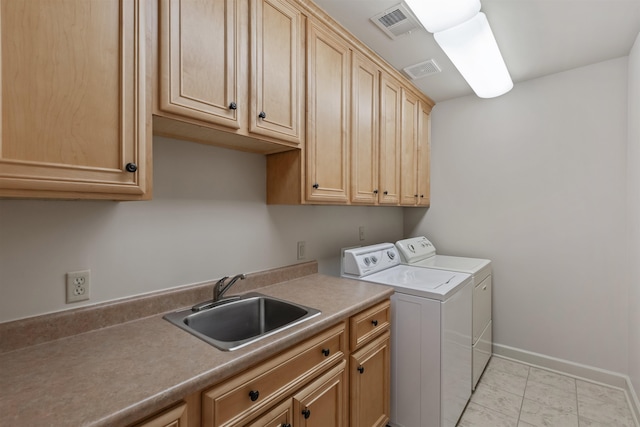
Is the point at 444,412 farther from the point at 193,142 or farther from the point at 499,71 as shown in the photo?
the point at 499,71

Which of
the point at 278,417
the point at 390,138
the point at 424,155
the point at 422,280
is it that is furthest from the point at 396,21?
the point at 278,417

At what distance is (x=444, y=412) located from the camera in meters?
1.70

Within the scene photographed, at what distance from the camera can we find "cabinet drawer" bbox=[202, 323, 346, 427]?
88 cm

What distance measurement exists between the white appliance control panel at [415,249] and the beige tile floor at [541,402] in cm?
107

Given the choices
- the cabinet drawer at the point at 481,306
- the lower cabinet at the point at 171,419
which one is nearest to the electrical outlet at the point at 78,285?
the lower cabinet at the point at 171,419

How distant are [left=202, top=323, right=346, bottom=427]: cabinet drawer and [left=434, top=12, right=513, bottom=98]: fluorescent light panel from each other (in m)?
1.78

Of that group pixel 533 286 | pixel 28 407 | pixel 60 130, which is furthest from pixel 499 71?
pixel 28 407

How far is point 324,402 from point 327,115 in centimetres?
148

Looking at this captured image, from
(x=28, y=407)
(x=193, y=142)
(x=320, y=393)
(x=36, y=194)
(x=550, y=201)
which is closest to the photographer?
(x=28, y=407)

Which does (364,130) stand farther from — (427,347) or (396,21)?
(427,347)

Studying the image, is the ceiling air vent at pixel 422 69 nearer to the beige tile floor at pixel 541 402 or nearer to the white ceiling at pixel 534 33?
the white ceiling at pixel 534 33

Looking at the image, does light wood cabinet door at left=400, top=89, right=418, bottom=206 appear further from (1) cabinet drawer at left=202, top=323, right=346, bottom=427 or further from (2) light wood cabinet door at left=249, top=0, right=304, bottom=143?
(1) cabinet drawer at left=202, top=323, right=346, bottom=427

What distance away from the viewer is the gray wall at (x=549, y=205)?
228 centimetres

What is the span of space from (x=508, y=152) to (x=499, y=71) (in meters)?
0.79
